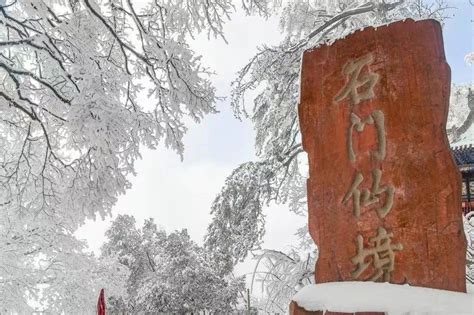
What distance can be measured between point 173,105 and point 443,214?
8.89ft

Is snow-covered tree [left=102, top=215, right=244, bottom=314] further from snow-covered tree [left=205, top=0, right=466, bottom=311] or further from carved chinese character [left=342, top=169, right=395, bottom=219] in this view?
carved chinese character [left=342, top=169, right=395, bottom=219]

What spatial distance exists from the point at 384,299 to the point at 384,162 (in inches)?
26.3

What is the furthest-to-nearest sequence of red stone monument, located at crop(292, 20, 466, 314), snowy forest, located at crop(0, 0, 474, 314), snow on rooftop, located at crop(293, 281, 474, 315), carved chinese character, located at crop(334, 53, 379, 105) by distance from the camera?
snowy forest, located at crop(0, 0, 474, 314)
carved chinese character, located at crop(334, 53, 379, 105)
red stone monument, located at crop(292, 20, 466, 314)
snow on rooftop, located at crop(293, 281, 474, 315)

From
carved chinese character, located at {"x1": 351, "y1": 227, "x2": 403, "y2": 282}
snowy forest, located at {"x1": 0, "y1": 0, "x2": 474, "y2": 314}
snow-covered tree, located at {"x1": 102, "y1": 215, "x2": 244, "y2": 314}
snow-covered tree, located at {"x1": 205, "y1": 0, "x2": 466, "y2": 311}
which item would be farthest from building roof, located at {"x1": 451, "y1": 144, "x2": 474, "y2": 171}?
snow-covered tree, located at {"x1": 102, "y1": 215, "x2": 244, "y2": 314}

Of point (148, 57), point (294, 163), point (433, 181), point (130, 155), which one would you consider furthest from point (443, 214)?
point (294, 163)

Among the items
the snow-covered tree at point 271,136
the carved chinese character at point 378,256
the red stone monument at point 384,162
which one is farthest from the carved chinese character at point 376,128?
the snow-covered tree at point 271,136

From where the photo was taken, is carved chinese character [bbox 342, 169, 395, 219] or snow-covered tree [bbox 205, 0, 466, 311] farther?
snow-covered tree [bbox 205, 0, 466, 311]

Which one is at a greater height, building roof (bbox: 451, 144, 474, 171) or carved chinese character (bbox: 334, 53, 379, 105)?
building roof (bbox: 451, 144, 474, 171)

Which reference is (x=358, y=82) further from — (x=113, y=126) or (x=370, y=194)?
(x=113, y=126)

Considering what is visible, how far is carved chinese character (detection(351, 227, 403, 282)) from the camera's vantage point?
2324 millimetres

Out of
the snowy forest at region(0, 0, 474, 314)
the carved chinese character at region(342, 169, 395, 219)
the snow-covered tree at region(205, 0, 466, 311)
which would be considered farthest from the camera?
the snow-covered tree at region(205, 0, 466, 311)

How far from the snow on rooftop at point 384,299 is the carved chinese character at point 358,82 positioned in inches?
37.2

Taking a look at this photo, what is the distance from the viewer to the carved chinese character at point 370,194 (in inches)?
93.7

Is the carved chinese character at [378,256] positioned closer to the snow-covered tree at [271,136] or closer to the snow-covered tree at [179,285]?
the snow-covered tree at [271,136]
